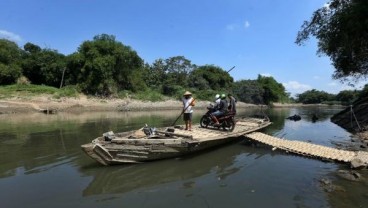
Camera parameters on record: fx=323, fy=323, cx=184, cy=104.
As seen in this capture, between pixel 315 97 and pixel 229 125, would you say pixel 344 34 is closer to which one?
pixel 229 125

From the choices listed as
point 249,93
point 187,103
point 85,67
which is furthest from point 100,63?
point 249,93

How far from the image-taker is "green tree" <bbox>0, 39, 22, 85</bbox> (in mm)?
46763

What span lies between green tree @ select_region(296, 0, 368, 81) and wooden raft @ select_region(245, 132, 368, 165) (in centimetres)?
971

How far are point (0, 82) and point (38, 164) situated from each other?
4223 cm

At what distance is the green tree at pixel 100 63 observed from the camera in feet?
161

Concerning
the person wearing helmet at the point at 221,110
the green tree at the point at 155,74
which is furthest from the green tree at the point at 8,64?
the person wearing helmet at the point at 221,110

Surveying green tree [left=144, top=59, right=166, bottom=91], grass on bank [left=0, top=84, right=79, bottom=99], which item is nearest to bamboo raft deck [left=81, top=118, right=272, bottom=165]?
grass on bank [left=0, top=84, right=79, bottom=99]

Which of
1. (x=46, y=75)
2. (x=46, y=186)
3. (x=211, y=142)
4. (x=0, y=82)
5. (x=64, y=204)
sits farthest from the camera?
(x=46, y=75)

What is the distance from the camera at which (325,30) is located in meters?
24.2

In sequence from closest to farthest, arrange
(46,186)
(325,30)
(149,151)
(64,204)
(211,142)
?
(64,204) < (46,186) < (149,151) < (211,142) < (325,30)

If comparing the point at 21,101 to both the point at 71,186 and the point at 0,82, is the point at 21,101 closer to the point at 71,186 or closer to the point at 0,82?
the point at 0,82

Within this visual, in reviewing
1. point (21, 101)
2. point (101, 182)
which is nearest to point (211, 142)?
point (101, 182)

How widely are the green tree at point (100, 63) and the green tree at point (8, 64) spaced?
7.89 metres

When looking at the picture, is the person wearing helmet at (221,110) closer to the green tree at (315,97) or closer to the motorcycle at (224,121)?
the motorcycle at (224,121)
